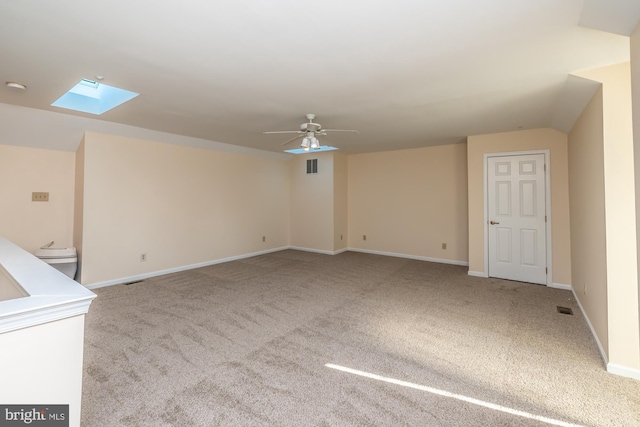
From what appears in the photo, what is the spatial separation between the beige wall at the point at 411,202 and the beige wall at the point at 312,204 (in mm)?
691

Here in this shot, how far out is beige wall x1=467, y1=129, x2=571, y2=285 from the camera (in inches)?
160

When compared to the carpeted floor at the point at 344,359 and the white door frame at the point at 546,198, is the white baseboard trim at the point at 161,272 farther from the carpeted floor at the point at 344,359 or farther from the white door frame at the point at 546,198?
the white door frame at the point at 546,198

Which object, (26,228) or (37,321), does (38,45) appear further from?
(26,228)

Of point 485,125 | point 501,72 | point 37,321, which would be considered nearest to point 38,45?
point 37,321

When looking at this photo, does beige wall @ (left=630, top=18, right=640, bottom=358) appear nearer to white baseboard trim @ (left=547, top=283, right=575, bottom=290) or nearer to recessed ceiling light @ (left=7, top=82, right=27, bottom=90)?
white baseboard trim @ (left=547, top=283, right=575, bottom=290)

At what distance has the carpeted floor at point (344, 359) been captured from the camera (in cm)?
173

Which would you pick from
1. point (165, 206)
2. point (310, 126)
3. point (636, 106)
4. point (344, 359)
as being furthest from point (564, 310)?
point (165, 206)

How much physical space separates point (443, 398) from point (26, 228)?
5.43 metres

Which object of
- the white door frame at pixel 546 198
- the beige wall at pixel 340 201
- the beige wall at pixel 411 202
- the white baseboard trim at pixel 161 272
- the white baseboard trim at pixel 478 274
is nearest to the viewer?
the white baseboard trim at pixel 161 272

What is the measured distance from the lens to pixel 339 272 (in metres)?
4.94

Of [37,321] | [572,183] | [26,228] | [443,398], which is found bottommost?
[443,398]

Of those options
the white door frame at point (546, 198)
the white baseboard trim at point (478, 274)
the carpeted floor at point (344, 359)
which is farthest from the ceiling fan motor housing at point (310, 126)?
the white baseboard trim at point (478, 274)

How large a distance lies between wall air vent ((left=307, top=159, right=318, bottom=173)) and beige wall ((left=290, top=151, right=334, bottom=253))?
9cm

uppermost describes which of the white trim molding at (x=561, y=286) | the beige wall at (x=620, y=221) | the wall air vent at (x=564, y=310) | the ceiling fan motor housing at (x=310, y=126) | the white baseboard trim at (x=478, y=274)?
the ceiling fan motor housing at (x=310, y=126)
